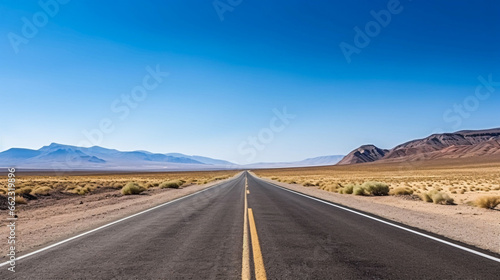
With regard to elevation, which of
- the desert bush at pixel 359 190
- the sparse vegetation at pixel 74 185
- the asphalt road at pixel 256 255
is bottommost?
the sparse vegetation at pixel 74 185

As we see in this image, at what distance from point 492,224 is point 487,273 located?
22.0ft

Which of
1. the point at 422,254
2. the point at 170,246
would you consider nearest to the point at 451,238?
the point at 422,254

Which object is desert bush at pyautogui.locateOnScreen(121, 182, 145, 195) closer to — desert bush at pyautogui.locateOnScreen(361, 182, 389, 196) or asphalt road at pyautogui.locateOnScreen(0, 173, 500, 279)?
asphalt road at pyautogui.locateOnScreen(0, 173, 500, 279)

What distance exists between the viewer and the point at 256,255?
221 inches

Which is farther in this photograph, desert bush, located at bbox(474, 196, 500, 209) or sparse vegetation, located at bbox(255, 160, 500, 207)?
sparse vegetation, located at bbox(255, 160, 500, 207)

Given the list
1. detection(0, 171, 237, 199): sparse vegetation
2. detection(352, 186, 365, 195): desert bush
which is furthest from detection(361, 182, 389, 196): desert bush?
Answer: detection(0, 171, 237, 199): sparse vegetation

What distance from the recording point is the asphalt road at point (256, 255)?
4.72 meters

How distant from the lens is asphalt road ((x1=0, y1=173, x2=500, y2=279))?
4.72m

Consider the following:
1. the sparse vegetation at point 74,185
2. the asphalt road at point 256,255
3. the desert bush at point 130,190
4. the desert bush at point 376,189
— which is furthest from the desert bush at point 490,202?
the sparse vegetation at point 74,185

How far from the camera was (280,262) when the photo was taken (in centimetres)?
523

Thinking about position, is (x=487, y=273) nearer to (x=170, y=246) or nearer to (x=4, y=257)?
(x=170, y=246)

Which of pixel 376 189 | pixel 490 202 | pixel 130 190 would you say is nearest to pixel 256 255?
pixel 490 202

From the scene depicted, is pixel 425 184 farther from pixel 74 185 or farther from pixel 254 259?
pixel 74 185

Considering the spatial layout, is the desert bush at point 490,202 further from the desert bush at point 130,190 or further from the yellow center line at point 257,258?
the desert bush at point 130,190
